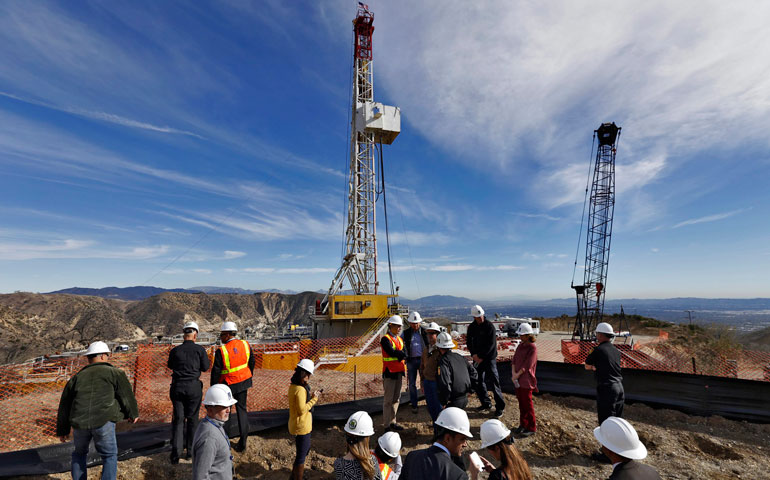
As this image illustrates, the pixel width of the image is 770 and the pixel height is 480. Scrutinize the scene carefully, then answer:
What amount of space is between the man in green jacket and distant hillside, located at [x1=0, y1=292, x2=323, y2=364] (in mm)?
21829

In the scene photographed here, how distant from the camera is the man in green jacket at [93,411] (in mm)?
3711

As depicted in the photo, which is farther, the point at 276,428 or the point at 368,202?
the point at 368,202

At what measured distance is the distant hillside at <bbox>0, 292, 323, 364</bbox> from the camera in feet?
97.7

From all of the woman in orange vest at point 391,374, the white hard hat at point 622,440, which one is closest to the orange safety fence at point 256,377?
the woman in orange vest at point 391,374

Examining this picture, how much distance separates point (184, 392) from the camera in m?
4.76

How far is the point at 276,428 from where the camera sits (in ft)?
18.9

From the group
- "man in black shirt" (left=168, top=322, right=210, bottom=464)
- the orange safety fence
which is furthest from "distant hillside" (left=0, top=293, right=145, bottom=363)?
"man in black shirt" (left=168, top=322, right=210, bottom=464)

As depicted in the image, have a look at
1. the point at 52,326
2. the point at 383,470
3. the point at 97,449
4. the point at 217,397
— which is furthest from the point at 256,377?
the point at 52,326

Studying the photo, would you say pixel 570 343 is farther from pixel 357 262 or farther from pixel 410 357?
pixel 357 262

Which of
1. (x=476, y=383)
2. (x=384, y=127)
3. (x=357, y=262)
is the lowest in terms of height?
(x=476, y=383)

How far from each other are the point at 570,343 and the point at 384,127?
15.7m

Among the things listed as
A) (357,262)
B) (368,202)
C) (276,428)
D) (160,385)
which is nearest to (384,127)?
(368,202)

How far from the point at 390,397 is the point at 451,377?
64.7 inches

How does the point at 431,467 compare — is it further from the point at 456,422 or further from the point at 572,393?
the point at 572,393
